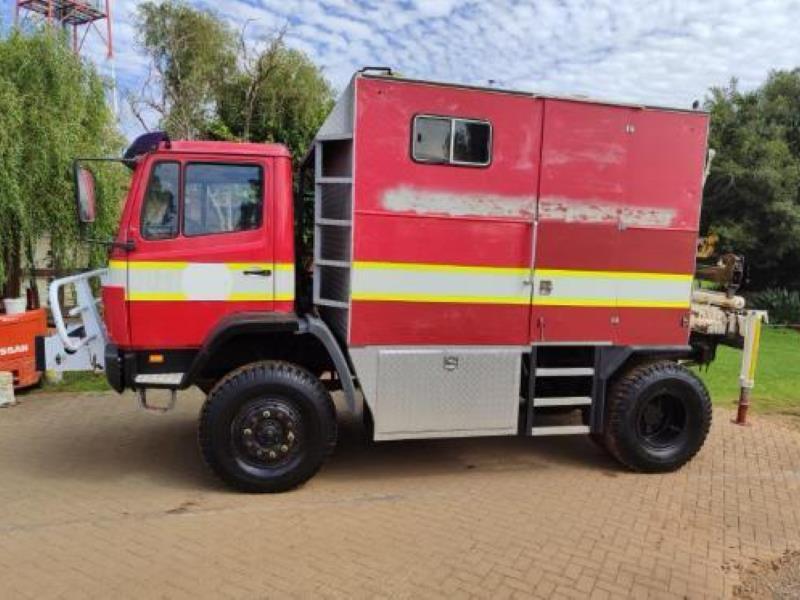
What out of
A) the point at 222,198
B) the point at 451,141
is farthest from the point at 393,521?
the point at 451,141

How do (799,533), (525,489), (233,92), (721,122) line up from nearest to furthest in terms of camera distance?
(799,533), (525,489), (233,92), (721,122)

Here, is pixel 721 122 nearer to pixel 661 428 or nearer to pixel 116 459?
pixel 661 428

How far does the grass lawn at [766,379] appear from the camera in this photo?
9.30 meters

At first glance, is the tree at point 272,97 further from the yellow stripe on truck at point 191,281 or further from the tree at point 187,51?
the yellow stripe on truck at point 191,281

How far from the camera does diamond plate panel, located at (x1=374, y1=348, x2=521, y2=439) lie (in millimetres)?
5473

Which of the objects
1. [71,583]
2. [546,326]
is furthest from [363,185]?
[71,583]

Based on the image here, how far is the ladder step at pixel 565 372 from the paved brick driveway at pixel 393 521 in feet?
3.00

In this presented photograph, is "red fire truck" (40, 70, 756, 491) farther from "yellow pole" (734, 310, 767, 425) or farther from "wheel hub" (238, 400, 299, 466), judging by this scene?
"yellow pole" (734, 310, 767, 425)

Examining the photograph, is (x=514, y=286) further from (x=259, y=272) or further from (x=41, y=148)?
(x=41, y=148)

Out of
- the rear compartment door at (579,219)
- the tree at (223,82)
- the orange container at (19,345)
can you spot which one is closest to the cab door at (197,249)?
the rear compartment door at (579,219)

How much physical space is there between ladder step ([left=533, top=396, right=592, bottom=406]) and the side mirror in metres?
3.83

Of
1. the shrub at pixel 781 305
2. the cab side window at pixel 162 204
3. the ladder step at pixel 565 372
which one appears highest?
the cab side window at pixel 162 204

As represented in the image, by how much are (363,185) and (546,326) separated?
1.91m

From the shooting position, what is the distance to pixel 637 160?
5.79m
